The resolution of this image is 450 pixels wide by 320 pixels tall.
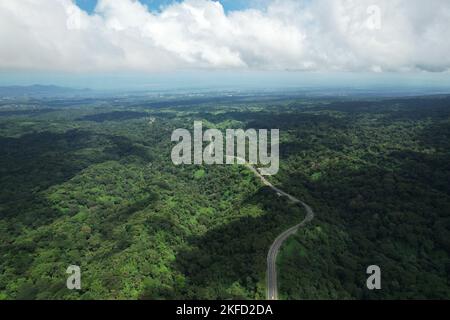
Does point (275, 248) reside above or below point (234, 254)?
above

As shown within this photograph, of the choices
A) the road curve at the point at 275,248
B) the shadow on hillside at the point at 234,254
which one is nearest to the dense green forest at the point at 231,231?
the shadow on hillside at the point at 234,254

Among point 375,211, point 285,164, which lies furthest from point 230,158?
point 375,211

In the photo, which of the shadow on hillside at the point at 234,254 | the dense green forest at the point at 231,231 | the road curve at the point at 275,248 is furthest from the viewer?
the dense green forest at the point at 231,231

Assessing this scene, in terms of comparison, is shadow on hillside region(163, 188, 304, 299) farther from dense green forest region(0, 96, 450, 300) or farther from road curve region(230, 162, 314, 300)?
road curve region(230, 162, 314, 300)

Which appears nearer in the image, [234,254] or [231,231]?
[234,254]

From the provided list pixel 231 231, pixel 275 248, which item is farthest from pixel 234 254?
pixel 231 231

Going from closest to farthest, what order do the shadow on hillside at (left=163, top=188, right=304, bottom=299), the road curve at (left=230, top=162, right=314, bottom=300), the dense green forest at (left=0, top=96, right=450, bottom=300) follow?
1. the road curve at (left=230, top=162, right=314, bottom=300)
2. the shadow on hillside at (left=163, top=188, right=304, bottom=299)
3. the dense green forest at (left=0, top=96, right=450, bottom=300)

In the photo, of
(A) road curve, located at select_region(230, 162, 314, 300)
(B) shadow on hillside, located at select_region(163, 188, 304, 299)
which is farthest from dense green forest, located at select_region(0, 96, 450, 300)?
(A) road curve, located at select_region(230, 162, 314, 300)

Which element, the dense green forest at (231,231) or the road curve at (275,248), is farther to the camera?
the dense green forest at (231,231)

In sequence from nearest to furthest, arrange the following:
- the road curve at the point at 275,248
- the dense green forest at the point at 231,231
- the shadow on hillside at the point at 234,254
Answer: the road curve at the point at 275,248 < the shadow on hillside at the point at 234,254 < the dense green forest at the point at 231,231

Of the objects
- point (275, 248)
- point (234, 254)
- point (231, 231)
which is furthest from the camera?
point (231, 231)

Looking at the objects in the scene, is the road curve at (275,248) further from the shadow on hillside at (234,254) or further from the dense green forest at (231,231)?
the dense green forest at (231,231)

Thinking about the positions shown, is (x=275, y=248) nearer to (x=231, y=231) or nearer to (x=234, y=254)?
(x=234, y=254)

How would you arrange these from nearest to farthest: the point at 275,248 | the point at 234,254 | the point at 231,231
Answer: the point at 275,248, the point at 234,254, the point at 231,231
